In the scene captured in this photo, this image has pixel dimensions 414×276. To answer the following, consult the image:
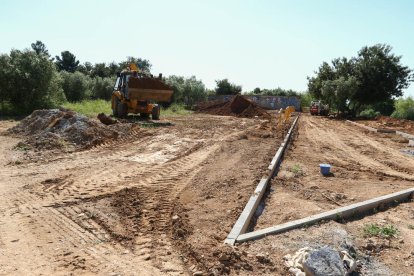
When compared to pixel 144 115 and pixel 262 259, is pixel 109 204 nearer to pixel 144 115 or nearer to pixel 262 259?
pixel 262 259

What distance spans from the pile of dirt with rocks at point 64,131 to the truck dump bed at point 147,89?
3417 millimetres

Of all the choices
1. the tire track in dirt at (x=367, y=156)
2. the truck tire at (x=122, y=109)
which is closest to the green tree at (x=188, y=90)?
the truck tire at (x=122, y=109)

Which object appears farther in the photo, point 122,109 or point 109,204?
point 122,109

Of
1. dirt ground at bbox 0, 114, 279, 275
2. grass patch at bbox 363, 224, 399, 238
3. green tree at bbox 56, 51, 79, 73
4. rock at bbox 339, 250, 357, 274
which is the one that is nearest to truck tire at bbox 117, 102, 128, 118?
dirt ground at bbox 0, 114, 279, 275

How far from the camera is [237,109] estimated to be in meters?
36.3

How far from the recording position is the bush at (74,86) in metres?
36.5

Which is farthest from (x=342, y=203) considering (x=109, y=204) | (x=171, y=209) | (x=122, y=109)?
(x=122, y=109)

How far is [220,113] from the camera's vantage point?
3566cm

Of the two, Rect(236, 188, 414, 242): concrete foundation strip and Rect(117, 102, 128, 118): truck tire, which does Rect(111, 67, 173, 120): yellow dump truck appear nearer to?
Rect(117, 102, 128, 118): truck tire

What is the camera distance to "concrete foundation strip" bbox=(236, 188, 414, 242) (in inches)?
187

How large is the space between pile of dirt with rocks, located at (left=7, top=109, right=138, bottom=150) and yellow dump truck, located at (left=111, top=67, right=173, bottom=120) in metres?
3.51

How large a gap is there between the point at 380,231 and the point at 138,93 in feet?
49.1

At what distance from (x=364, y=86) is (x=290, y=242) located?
35978mm

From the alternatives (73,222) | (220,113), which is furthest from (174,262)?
(220,113)
